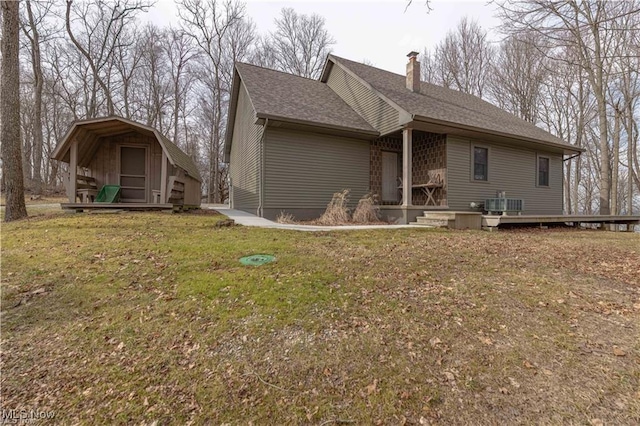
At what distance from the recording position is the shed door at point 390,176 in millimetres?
11453

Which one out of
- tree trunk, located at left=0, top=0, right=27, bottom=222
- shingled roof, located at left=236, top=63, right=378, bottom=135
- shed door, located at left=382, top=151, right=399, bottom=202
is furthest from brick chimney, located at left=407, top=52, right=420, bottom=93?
tree trunk, located at left=0, top=0, right=27, bottom=222

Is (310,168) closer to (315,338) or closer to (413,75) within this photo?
(413,75)

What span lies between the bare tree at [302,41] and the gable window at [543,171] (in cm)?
1749

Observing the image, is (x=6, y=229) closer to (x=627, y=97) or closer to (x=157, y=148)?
(x=157, y=148)

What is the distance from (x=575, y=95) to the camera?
1978 cm

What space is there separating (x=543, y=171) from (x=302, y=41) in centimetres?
2022

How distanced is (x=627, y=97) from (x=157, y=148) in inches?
950

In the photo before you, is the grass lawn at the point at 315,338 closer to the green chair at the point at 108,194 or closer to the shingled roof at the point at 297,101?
the green chair at the point at 108,194

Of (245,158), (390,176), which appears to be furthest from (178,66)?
(390,176)

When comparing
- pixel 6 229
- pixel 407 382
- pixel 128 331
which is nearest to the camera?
pixel 407 382

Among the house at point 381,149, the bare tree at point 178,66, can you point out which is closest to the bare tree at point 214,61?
the bare tree at point 178,66

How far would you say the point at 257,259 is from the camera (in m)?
4.44

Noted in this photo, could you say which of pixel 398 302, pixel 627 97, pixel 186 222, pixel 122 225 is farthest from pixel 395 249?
pixel 627 97

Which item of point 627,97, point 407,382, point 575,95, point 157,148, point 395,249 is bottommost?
point 407,382
